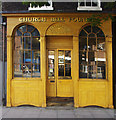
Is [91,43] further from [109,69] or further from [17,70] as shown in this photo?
[17,70]

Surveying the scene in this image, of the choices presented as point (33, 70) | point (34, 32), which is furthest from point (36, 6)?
point (33, 70)

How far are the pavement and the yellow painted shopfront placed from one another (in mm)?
259

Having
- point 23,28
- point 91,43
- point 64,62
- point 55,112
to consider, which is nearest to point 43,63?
point 64,62

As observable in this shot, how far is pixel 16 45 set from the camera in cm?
573

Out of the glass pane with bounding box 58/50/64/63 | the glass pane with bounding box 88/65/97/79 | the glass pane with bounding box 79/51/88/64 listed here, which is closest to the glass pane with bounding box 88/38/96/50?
the glass pane with bounding box 79/51/88/64

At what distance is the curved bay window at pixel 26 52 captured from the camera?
5707mm

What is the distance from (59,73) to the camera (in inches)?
243

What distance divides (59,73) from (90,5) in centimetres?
385

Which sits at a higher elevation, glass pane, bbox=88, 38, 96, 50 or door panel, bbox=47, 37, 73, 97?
glass pane, bbox=88, 38, 96, 50

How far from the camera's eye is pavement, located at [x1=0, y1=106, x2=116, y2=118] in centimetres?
468

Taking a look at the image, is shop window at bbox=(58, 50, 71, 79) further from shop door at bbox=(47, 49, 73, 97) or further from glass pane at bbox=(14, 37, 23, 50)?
glass pane at bbox=(14, 37, 23, 50)

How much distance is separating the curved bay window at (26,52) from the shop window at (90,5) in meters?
2.57

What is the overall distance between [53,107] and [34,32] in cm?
379

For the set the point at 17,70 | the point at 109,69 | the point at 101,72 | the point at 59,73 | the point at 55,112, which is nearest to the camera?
the point at 55,112
